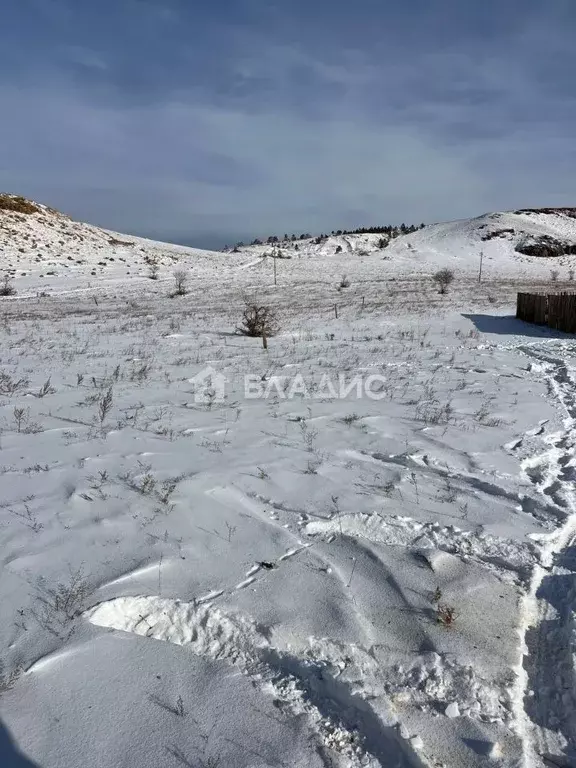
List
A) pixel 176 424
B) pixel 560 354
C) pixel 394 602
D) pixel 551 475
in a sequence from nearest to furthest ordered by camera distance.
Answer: pixel 394 602
pixel 551 475
pixel 176 424
pixel 560 354

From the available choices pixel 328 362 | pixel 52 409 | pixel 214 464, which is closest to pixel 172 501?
pixel 214 464

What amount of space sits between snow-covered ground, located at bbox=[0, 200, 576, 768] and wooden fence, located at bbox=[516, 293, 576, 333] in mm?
8366

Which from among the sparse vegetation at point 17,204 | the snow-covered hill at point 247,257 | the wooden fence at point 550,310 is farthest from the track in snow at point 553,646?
the sparse vegetation at point 17,204

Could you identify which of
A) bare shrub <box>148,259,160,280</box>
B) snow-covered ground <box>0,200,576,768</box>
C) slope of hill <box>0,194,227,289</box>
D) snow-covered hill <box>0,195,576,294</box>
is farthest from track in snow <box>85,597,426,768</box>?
bare shrub <box>148,259,160,280</box>

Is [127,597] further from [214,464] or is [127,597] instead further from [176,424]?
[176,424]

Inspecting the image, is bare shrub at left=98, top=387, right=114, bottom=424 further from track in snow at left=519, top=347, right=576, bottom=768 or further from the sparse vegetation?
the sparse vegetation

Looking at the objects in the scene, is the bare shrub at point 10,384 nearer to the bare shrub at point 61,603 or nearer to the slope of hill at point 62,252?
the bare shrub at point 61,603

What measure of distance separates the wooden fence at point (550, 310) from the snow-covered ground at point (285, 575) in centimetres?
837

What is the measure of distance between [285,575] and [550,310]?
48.3 feet

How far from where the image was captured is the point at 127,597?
108 inches

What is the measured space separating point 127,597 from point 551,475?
371cm

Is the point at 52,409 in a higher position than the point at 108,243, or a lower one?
lower

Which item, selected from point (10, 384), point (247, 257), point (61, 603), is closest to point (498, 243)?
point (247, 257)

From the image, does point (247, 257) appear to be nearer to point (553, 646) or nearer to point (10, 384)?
point (10, 384)
